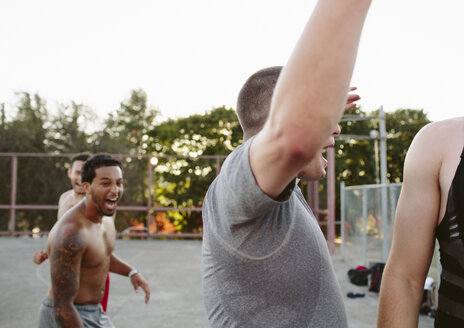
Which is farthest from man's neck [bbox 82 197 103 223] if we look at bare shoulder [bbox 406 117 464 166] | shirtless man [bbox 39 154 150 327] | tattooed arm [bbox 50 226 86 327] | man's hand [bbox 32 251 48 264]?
A: bare shoulder [bbox 406 117 464 166]

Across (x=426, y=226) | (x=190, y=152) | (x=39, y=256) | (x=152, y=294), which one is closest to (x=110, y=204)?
(x=39, y=256)

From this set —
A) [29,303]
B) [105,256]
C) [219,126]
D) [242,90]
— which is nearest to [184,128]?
[219,126]

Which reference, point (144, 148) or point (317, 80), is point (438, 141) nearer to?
point (317, 80)

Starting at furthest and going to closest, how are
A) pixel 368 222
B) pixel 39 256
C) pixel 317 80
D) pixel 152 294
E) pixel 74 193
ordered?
pixel 368 222 → pixel 152 294 → pixel 74 193 → pixel 39 256 → pixel 317 80

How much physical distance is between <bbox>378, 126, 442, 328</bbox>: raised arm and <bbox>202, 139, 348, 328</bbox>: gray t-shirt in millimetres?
191

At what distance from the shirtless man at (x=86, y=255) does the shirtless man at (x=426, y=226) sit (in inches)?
76.7

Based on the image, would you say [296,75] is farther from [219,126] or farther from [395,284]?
[219,126]

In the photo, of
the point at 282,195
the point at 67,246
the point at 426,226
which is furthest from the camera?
the point at 67,246

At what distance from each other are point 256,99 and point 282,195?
1.24ft

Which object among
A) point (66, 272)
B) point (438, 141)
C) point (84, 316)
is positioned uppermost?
point (438, 141)

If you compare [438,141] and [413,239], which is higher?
[438,141]

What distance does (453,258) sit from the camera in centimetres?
109

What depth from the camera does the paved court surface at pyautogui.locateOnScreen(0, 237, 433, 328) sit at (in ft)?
17.4

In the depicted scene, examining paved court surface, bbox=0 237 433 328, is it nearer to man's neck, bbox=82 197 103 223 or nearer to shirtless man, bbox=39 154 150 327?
shirtless man, bbox=39 154 150 327
